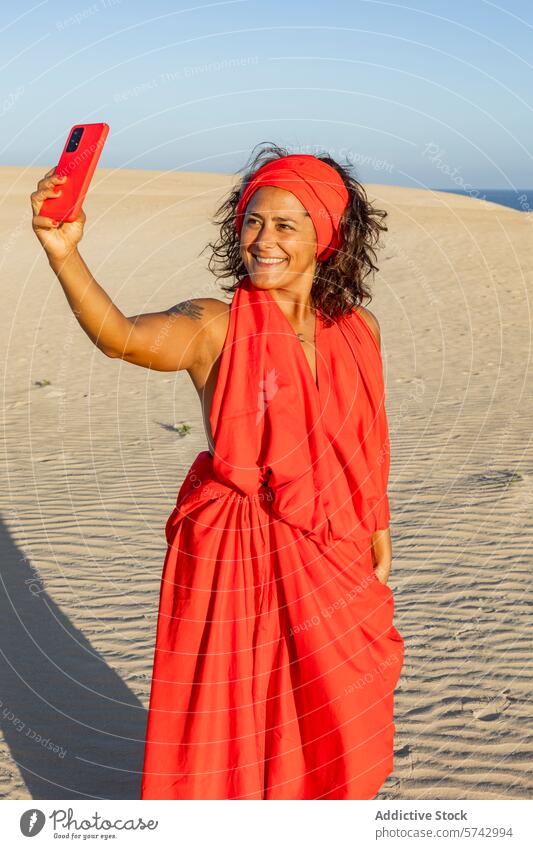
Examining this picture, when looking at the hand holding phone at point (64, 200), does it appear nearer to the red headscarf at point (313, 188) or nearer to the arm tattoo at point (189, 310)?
the arm tattoo at point (189, 310)

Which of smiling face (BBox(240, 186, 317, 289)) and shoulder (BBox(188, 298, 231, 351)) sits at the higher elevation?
smiling face (BBox(240, 186, 317, 289))

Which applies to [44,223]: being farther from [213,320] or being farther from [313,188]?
[313,188]

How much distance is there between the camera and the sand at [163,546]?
4945mm

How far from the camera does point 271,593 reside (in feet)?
9.96

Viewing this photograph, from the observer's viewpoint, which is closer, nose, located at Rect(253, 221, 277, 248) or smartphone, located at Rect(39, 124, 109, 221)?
smartphone, located at Rect(39, 124, 109, 221)

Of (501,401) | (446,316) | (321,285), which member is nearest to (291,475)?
(321,285)

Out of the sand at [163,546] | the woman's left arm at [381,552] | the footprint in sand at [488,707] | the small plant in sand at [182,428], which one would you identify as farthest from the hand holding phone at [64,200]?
the small plant in sand at [182,428]

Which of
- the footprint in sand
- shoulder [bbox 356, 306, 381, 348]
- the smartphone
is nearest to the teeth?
shoulder [bbox 356, 306, 381, 348]

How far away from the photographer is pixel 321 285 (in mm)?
3359

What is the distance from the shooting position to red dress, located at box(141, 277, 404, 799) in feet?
9.77

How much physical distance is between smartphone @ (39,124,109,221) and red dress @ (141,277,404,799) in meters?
0.71
